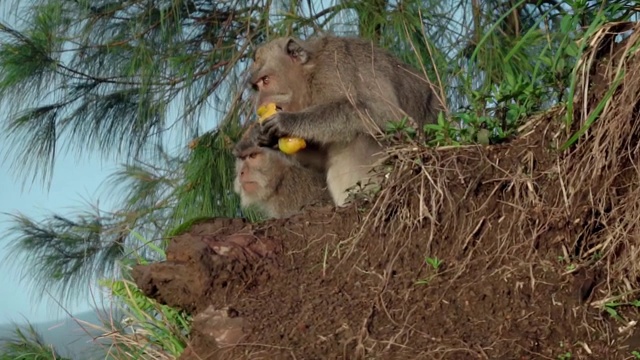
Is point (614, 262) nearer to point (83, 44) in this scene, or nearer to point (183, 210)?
point (183, 210)

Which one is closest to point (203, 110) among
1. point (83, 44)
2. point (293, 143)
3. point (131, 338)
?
point (83, 44)

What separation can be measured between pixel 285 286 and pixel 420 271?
50cm

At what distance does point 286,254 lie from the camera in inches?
139

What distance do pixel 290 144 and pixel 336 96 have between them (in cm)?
40

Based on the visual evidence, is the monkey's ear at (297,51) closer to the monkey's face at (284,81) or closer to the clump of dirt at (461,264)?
the monkey's face at (284,81)

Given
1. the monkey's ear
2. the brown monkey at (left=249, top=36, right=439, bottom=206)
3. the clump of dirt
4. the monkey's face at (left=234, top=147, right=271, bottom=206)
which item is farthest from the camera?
the monkey's face at (left=234, top=147, right=271, bottom=206)

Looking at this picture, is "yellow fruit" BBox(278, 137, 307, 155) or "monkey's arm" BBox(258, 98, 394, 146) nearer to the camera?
"monkey's arm" BBox(258, 98, 394, 146)

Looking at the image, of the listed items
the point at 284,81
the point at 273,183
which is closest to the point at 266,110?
the point at 284,81

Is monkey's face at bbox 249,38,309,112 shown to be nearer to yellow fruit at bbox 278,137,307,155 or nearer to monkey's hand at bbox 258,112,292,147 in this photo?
yellow fruit at bbox 278,137,307,155

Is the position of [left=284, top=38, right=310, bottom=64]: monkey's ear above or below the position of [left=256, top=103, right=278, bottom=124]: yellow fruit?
above

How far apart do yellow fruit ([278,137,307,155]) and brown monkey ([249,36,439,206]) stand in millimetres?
43

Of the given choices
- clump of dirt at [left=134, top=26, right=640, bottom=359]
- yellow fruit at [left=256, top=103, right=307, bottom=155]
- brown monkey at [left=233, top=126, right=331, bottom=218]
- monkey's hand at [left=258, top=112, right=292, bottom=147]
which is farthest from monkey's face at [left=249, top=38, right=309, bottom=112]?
clump of dirt at [left=134, top=26, right=640, bottom=359]

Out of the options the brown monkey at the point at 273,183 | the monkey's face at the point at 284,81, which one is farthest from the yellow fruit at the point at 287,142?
the brown monkey at the point at 273,183

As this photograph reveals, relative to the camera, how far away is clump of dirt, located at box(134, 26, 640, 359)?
9.46 feet
